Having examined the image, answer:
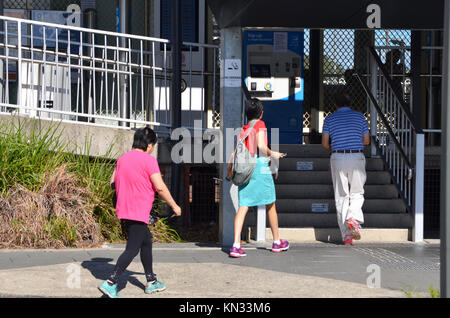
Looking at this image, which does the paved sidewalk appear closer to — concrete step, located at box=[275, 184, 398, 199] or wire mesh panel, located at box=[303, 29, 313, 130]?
concrete step, located at box=[275, 184, 398, 199]

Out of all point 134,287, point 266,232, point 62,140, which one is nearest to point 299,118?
point 266,232

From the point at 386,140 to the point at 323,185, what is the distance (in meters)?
1.14

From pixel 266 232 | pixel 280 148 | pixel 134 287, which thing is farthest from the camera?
pixel 280 148

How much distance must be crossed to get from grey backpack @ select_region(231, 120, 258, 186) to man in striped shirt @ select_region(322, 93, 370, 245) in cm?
137

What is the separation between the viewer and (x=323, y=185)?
9.98 meters

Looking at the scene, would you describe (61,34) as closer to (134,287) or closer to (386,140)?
(386,140)

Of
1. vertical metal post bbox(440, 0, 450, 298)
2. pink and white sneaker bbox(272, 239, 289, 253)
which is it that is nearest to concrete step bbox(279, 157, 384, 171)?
pink and white sneaker bbox(272, 239, 289, 253)

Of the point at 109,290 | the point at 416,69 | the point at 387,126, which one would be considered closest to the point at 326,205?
the point at 387,126

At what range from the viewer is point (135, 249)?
623cm

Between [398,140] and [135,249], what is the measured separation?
5.33 m

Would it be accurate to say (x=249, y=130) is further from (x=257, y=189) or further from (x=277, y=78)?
(x=277, y=78)
